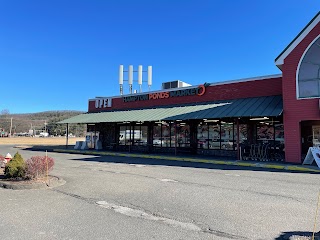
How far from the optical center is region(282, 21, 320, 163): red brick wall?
51.0 ft

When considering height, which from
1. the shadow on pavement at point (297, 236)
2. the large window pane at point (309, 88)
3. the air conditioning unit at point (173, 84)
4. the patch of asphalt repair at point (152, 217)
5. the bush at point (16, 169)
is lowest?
the patch of asphalt repair at point (152, 217)

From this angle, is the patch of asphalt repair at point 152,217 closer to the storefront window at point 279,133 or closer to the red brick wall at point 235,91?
the storefront window at point 279,133

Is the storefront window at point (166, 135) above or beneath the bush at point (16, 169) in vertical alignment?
above

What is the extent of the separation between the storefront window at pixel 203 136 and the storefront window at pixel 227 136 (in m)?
1.39

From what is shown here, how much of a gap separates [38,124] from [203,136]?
13642 centimetres

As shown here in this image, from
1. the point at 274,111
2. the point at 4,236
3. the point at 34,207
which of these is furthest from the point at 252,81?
the point at 4,236

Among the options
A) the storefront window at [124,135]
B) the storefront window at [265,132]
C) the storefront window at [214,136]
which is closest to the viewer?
the storefront window at [265,132]

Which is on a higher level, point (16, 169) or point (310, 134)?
point (310, 134)

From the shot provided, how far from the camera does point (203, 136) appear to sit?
22547 millimetres

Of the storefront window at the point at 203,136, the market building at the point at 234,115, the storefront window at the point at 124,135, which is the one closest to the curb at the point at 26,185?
the market building at the point at 234,115

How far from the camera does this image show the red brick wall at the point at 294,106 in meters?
15.6

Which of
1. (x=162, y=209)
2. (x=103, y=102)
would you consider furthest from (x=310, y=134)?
(x=103, y=102)

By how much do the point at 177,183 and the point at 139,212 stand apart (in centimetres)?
388

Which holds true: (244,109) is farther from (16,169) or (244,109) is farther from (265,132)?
(16,169)
